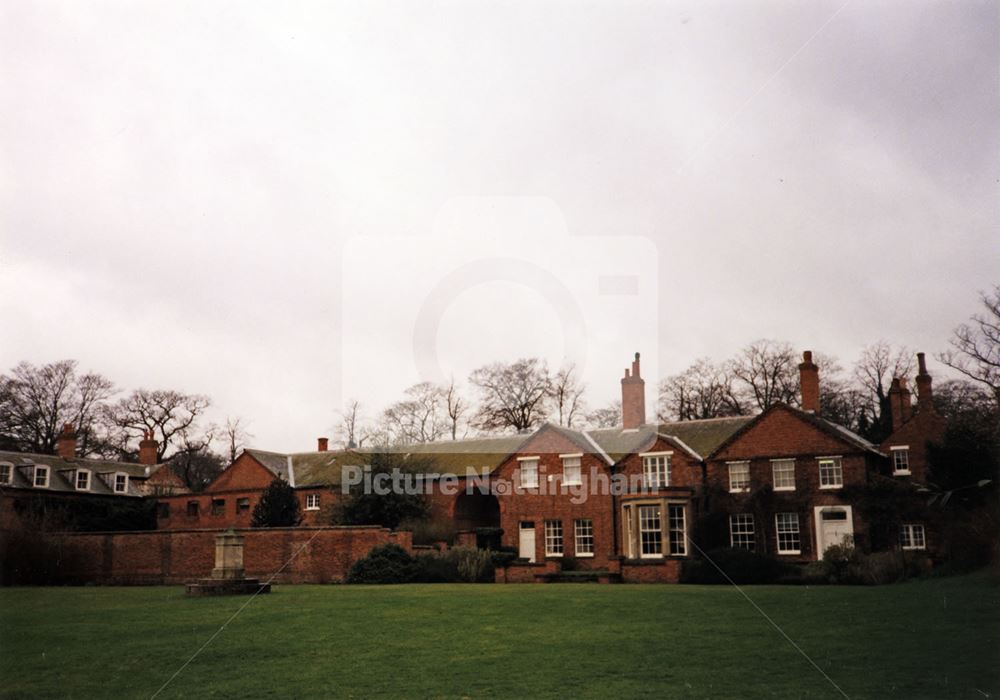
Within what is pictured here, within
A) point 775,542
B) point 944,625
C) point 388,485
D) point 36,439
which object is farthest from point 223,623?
point 36,439

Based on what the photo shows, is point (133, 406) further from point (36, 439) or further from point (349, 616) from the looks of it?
point (349, 616)

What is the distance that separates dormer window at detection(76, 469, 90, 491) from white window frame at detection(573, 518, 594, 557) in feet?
103

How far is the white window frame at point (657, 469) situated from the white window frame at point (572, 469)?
292 centimetres

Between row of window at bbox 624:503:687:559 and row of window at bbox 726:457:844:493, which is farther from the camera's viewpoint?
row of window at bbox 726:457:844:493

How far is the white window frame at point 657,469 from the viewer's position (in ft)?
124

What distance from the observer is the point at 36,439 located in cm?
5856

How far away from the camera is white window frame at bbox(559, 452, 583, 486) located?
3881 centimetres

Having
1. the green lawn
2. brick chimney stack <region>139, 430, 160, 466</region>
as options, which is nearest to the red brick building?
the green lawn

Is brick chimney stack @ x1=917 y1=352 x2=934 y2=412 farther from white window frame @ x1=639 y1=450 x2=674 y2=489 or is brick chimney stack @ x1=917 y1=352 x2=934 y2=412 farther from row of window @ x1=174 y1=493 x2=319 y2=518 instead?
row of window @ x1=174 y1=493 x2=319 y2=518

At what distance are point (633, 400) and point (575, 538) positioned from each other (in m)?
7.51

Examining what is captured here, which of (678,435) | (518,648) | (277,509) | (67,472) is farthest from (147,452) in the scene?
(518,648)

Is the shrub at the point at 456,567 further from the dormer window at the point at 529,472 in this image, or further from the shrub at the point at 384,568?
the dormer window at the point at 529,472

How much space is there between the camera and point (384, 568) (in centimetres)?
2950

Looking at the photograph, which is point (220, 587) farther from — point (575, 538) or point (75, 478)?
point (75, 478)
